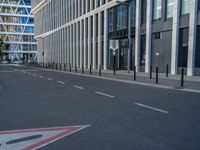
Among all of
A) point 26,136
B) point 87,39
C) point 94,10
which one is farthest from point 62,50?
point 26,136

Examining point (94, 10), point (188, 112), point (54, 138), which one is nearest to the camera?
point (54, 138)

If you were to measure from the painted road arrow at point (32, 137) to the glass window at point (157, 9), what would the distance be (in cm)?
2200

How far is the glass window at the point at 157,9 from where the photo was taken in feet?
84.1

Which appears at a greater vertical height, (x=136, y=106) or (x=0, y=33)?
(x=0, y=33)

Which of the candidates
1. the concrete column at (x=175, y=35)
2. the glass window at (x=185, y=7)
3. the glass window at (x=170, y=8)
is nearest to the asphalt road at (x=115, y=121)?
the concrete column at (x=175, y=35)

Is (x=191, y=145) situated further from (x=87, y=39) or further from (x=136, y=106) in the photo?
(x=87, y=39)

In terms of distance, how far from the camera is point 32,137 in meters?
5.11

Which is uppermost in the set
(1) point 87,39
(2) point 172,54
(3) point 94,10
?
(3) point 94,10

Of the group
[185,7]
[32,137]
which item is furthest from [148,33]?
[32,137]

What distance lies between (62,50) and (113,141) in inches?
2064

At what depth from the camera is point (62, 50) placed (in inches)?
2211

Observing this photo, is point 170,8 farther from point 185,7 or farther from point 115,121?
point 115,121

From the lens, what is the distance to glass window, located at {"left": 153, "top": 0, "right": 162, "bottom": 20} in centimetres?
2562

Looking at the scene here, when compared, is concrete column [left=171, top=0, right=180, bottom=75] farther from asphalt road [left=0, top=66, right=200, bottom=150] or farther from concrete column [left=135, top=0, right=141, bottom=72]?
asphalt road [left=0, top=66, right=200, bottom=150]
